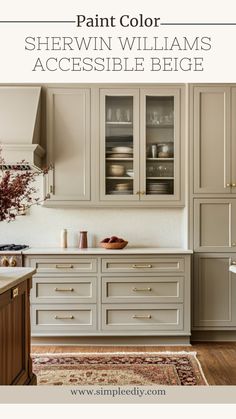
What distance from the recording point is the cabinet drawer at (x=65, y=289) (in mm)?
3896

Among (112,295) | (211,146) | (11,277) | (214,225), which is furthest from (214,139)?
(11,277)

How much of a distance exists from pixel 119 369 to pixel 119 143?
6.65ft

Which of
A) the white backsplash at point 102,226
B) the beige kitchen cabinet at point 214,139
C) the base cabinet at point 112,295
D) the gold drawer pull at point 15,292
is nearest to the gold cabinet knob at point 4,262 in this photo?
the base cabinet at point 112,295

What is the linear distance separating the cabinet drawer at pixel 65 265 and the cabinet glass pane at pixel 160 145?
2.88 ft

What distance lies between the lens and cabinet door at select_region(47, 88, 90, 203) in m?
4.13

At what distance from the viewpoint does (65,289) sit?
12.8ft

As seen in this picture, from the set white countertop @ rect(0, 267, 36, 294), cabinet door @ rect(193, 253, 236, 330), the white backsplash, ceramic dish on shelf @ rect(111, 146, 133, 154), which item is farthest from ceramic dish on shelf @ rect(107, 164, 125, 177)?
white countertop @ rect(0, 267, 36, 294)

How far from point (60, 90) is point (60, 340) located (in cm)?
231

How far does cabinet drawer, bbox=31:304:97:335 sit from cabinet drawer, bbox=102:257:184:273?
396 mm

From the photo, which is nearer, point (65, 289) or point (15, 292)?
point (15, 292)
